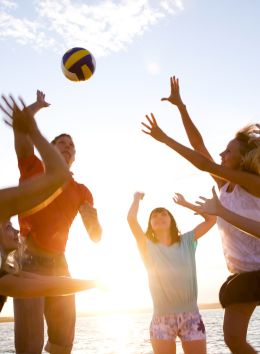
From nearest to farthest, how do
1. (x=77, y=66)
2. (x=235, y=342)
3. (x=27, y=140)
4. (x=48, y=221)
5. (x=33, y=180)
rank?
(x=33, y=180) → (x=235, y=342) → (x=27, y=140) → (x=48, y=221) → (x=77, y=66)

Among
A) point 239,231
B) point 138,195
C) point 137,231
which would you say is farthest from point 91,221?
point 239,231

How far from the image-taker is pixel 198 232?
714cm

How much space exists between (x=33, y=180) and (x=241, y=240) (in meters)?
3.26

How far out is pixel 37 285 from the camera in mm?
4492

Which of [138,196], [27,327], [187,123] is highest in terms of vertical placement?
[187,123]

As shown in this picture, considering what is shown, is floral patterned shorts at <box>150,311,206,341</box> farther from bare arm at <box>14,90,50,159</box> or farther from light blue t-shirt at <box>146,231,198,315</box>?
bare arm at <box>14,90,50,159</box>

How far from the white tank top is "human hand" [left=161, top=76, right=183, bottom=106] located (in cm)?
197

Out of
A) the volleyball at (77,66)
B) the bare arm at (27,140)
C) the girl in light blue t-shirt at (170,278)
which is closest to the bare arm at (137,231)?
the girl in light blue t-shirt at (170,278)

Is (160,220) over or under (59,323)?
over

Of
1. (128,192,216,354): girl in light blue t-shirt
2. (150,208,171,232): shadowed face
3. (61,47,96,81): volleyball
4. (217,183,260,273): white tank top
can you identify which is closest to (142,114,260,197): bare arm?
(217,183,260,273): white tank top

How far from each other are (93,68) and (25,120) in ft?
21.1

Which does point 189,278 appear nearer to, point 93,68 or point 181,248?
point 181,248

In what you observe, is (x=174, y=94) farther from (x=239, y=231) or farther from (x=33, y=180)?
(x=33, y=180)

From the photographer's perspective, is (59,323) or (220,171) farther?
(59,323)
